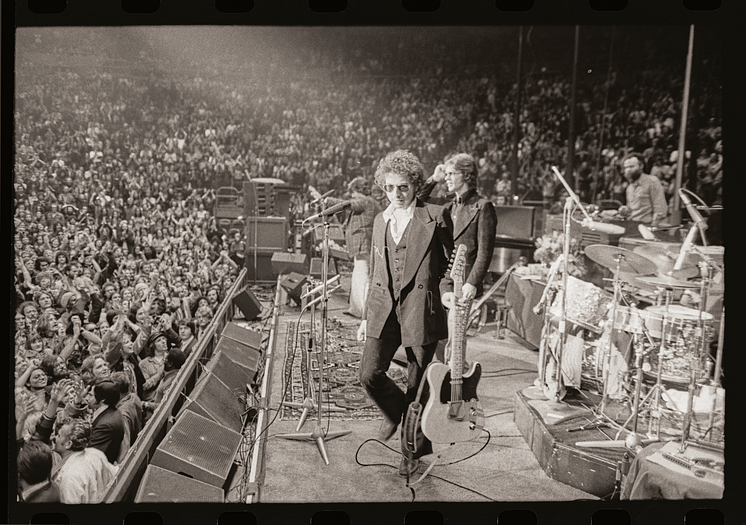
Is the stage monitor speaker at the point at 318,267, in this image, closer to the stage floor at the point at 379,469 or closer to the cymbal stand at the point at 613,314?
the stage floor at the point at 379,469

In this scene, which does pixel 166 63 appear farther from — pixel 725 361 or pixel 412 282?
pixel 725 361

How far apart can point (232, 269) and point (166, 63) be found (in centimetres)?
132

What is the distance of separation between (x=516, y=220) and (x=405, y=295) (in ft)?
4.09

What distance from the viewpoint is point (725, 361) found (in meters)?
3.97

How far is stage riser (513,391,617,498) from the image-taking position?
3.39m

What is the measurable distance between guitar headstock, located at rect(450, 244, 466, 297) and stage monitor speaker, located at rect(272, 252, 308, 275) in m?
0.91

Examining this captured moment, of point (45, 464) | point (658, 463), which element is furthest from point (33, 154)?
point (658, 463)

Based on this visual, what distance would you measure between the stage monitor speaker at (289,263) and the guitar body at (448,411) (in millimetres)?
1036

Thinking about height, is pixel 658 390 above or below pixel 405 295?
below

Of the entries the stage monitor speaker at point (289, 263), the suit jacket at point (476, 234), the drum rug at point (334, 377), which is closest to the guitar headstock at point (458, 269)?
the suit jacket at point (476, 234)

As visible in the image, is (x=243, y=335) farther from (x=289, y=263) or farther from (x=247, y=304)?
(x=289, y=263)

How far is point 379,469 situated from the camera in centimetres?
363

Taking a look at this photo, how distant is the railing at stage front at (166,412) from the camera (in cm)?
357

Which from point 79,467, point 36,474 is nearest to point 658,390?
point 79,467
